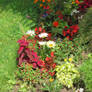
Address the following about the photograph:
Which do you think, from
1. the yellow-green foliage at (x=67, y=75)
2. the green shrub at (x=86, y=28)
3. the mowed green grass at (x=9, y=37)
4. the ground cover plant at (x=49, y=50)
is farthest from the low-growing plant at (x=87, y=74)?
the mowed green grass at (x=9, y=37)

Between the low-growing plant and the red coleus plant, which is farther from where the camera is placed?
the red coleus plant

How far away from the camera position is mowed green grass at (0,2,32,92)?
12.7ft

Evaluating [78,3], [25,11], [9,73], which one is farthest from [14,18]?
[9,73]

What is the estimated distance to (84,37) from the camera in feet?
13.2

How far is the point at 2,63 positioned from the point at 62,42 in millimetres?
1402

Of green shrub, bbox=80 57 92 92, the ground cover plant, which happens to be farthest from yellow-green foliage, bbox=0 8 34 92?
green shrub, bbox=80 57 92 92

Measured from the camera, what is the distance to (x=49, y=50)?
13.7ft

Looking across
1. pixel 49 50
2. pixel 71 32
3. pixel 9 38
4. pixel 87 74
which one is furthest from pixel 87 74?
pixel 9 38

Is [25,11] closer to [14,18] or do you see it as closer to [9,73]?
[14,18]

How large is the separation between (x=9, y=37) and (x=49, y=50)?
138 centimetres

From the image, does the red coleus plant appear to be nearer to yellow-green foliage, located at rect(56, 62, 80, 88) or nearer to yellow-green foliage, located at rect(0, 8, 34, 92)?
yellow-green foliage, located at rect(0, 8, 34, 92)

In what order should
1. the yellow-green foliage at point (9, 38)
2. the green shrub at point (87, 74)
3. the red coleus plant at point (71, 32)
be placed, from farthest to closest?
the red coleus plant at point (71, 32) < the yellow-green foliage at point (9, 38) < the green shrub at point (87, 74)

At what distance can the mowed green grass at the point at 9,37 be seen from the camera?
387 cm

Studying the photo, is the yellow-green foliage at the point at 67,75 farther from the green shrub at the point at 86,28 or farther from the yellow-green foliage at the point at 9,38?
the yellow-green foliage at the point at 9,38
